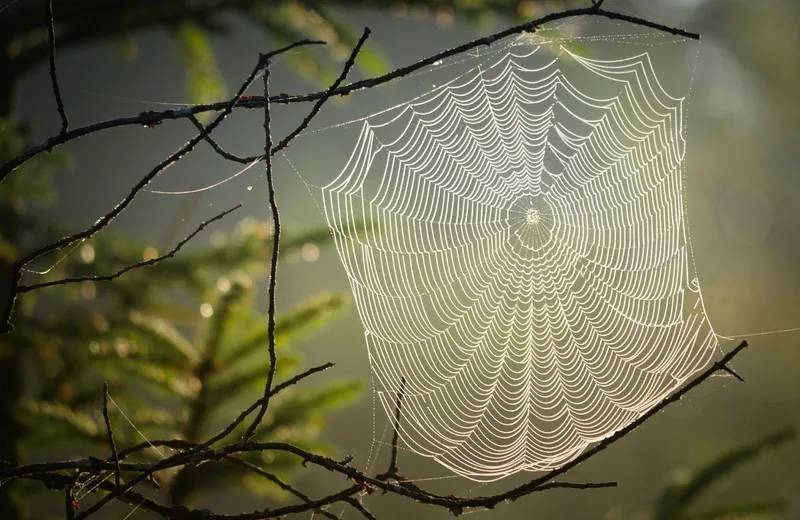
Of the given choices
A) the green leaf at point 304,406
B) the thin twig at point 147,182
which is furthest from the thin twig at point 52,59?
the green leaf at point 304,406

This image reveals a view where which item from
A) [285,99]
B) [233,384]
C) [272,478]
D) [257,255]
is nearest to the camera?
[272,478]

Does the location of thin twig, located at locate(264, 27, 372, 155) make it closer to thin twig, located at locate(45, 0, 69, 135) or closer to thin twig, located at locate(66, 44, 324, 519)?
thin twig, located at locate(66, 44, 324, 519)

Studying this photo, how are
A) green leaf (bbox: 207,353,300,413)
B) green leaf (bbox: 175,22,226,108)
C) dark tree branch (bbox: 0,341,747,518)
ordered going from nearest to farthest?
1. dark tree branch (bbox: 0,341,747,518)
2. green leaf (bbox: 207,353,300,413)
3. green leaf (bbox: 175,22,226,108)

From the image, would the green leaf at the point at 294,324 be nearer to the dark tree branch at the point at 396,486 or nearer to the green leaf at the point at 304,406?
the green leaf at the point at 304,406

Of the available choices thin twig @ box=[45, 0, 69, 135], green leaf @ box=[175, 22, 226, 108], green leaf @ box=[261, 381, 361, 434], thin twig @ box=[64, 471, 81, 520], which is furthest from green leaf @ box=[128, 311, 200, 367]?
thin twig @ box=[45, 0, 69, 135]

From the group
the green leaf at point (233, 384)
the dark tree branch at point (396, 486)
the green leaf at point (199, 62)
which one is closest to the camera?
the dark tree branch at point (396, 486)

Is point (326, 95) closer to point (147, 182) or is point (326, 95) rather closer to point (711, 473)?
point (147, 182)


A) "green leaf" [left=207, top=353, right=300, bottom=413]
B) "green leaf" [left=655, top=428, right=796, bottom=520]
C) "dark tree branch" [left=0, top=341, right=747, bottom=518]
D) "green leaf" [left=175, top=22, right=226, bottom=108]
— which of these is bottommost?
"green leaf" [left=655, top=428, right=796, bottom=520]

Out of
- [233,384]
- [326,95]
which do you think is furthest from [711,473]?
[326,95]
